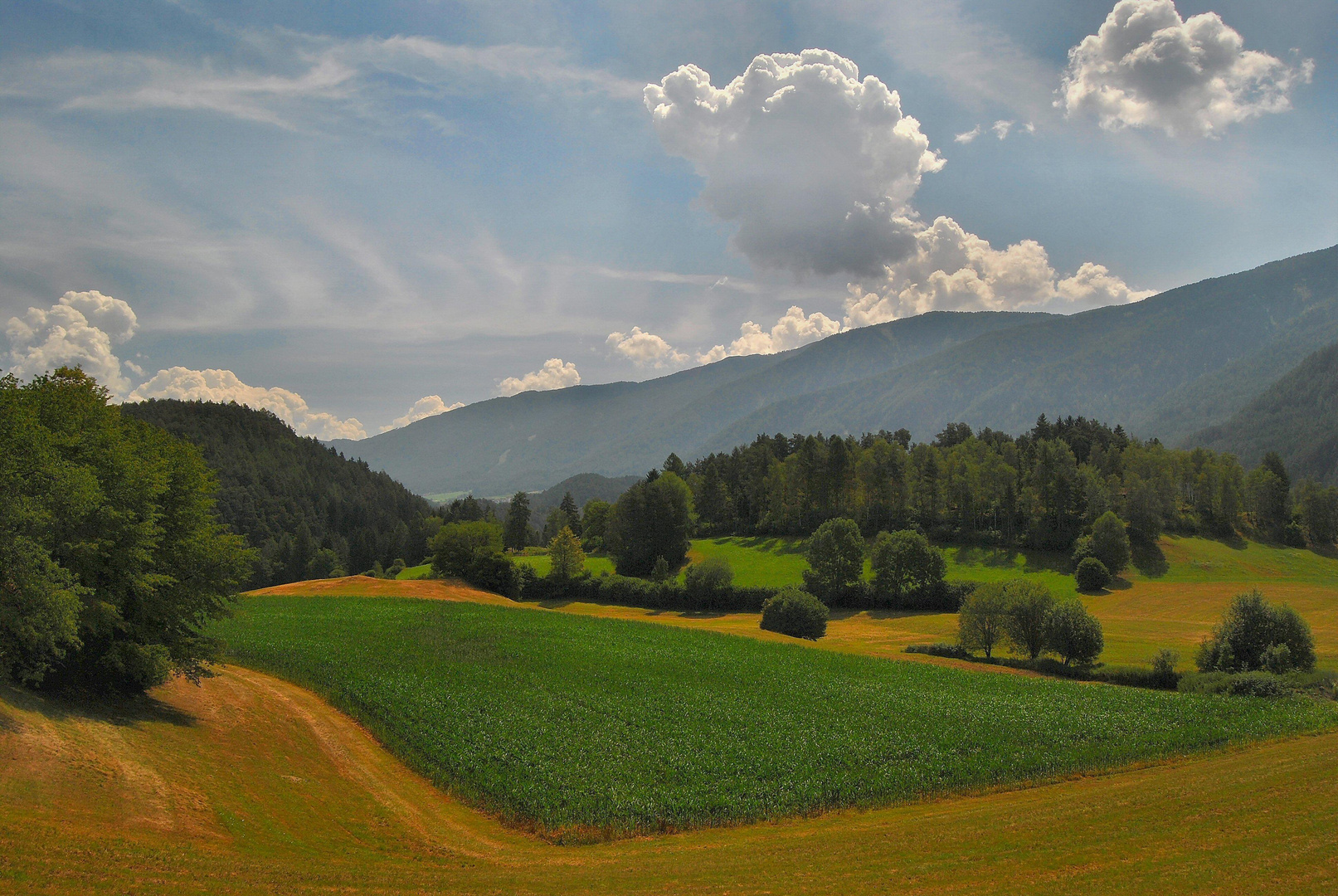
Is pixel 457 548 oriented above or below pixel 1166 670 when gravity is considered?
above

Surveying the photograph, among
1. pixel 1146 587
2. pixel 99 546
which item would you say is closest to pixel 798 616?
pixel 99 546

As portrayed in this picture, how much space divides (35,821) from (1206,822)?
31.3m

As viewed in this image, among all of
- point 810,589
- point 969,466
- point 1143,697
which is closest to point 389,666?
point 1143,697

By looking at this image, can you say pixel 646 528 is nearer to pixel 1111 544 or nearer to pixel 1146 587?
pixel 1111 544

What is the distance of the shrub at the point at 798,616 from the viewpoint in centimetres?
6562

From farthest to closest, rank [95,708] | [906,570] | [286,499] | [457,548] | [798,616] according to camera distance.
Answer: [286,499], [457,548], [906,570], [798,616], [95,708]

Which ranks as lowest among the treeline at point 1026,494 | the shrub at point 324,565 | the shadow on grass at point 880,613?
Answer: the shrub at point 324,565

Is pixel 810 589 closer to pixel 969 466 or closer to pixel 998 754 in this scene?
pixel 969 466

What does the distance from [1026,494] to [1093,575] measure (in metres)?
26.4

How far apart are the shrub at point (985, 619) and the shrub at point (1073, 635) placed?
3.79 meters

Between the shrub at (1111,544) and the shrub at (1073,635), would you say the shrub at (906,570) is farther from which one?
the shrub at (1073,635)

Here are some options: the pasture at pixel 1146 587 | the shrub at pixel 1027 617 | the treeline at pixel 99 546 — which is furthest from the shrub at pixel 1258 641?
the treeline at pixel 99 546

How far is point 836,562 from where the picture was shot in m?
86.2

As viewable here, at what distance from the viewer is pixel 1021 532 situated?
109 m
